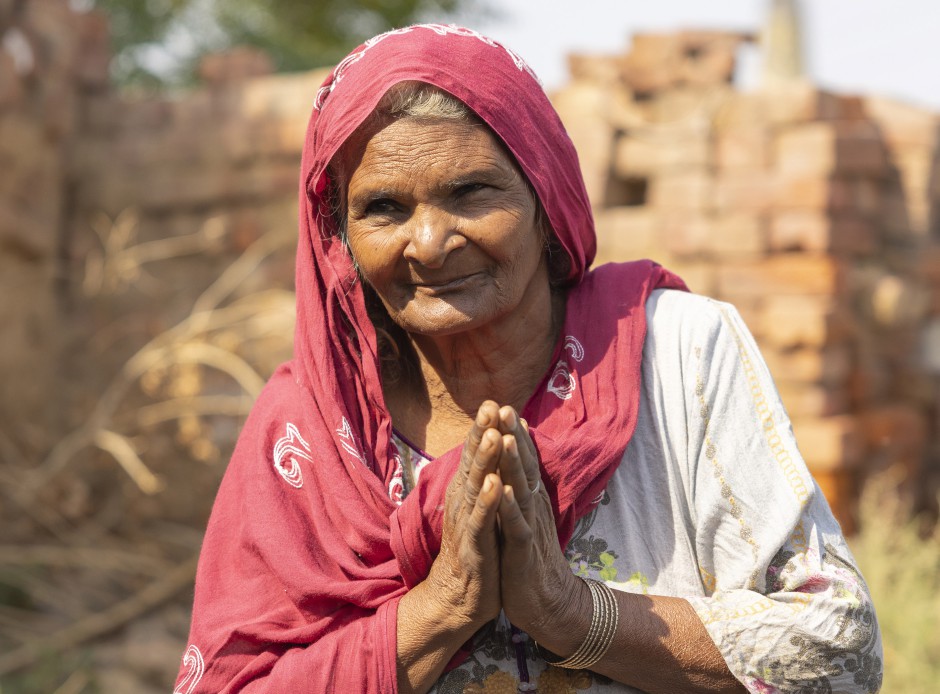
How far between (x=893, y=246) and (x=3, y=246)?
498 centimetres

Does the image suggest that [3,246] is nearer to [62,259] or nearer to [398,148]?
[62,259]

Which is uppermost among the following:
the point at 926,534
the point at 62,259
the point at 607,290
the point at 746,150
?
the point at 607,290

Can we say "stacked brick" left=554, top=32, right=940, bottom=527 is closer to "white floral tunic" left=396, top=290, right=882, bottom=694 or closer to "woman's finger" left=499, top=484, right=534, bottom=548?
"white floral tunic" left=396, top=290, right=882, bottom=694

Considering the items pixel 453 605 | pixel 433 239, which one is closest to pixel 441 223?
pixel 433 239

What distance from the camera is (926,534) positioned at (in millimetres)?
6555

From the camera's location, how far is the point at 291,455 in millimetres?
2072

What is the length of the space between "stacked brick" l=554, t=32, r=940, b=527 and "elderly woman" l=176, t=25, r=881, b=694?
400 centimetres

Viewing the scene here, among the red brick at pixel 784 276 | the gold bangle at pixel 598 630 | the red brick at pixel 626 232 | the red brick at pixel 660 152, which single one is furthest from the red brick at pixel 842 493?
the gold bangle at pixel 598 630

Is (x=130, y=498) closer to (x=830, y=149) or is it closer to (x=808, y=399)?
(x=808, y=399)

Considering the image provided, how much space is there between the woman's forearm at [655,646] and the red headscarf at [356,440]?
16cm

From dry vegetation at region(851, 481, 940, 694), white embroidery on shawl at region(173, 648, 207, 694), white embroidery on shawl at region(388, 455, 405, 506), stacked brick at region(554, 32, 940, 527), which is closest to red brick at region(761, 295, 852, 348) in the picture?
stacked brick at region(554, 32, 940, 527)

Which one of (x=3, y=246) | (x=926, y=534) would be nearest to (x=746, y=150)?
(x=926, y=534)

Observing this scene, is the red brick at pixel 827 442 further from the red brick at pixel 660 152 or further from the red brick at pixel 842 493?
Result: the red brick at pixel 660 152

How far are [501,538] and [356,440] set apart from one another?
40 cm
